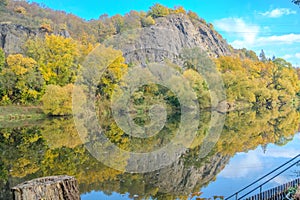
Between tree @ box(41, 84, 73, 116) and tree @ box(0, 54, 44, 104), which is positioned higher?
tree @ box(0, 54, 44, 104)

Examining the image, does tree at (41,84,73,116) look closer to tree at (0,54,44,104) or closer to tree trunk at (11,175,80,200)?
tree at (0,54,44,104)

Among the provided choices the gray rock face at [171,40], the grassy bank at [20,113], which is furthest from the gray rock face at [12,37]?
the grassy bank at [20,113]

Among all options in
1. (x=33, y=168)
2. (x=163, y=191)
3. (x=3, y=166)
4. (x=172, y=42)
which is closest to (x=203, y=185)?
(x=163, y=191)

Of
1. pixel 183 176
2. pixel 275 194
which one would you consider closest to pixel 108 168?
pixel 183 176

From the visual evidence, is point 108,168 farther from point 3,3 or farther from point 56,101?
point 3,3

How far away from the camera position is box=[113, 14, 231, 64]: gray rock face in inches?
2315

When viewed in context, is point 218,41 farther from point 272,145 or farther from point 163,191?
point 163,191

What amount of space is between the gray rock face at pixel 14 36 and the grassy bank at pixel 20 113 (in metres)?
22.7

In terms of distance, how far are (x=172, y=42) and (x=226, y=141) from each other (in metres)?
62.3

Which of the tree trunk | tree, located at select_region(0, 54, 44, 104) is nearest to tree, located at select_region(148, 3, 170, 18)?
tree, located at select_region(0, 54, 44, 104)

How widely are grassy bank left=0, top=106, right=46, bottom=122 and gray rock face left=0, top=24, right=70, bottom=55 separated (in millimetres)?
22748

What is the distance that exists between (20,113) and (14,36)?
1135 inches

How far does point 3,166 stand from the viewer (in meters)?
12.8

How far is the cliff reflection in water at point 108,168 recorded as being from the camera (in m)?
10.1
